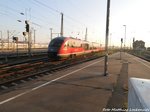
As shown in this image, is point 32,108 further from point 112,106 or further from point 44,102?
point 112,106

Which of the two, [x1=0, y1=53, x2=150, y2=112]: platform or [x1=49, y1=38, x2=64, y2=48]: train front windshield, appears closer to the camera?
[x1=0, y1=53, x2=150, y2=112]: platform

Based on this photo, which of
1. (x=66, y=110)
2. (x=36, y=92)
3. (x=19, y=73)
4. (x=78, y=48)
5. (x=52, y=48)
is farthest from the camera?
(x=78, y=48)

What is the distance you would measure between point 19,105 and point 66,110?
1.62m

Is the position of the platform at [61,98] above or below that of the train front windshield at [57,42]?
below

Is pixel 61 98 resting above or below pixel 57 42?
below

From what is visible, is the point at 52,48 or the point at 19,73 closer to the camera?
the point at 19,73

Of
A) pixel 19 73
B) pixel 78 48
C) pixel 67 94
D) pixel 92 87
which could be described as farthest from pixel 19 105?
pixel 78 48

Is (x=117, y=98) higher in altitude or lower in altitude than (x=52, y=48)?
lower

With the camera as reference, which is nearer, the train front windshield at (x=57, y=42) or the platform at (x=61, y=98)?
the platform at (x=61, y=98)

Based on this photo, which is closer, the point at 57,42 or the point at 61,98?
the point at 61,98

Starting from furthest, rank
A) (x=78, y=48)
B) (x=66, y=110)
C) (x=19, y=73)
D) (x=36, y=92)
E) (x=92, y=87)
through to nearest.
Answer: (x=78, y=48) → (x=19, y=73) → (x=92, y=87) → (x=36, y=92) → (x=66, y=110)

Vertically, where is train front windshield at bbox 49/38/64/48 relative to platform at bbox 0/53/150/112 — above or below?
above

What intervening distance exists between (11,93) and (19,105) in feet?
6.30

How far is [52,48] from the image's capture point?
26.4 m
